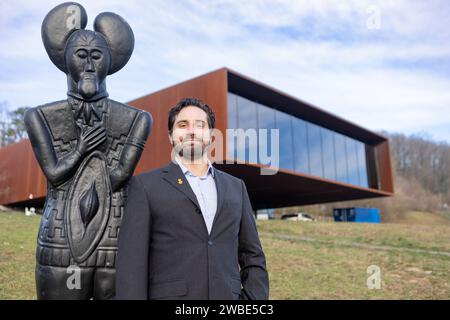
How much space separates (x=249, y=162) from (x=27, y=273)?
9600 mm

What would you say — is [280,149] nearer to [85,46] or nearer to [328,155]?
[328,155]

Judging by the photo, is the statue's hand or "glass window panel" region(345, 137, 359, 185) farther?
"glass window panel" region(345, 137, 359, 185)

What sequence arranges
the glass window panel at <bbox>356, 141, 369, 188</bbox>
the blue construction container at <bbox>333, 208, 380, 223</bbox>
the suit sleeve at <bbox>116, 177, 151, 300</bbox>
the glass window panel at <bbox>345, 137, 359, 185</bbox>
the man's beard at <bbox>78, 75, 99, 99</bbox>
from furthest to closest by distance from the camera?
the blue construction container at <bbox>333, 208, 380, 223</bbox> < the glass window panel at <bbox>356, 141, 369, 188</bbox> < the glass window panel at <bbox>345, 137, 359, 185</bbox> < the man's beard at <bbox>78, 75, 99, 99</bbox> < the suit sleeve at <bbox>116, 177, 151, 300</bbox>

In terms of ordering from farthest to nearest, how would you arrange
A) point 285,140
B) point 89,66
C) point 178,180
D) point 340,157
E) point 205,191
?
point 340,157 → point 285,140 → point 89,66 → point 205,191 → point 178,180

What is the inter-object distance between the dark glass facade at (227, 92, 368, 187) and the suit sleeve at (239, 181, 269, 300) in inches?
538

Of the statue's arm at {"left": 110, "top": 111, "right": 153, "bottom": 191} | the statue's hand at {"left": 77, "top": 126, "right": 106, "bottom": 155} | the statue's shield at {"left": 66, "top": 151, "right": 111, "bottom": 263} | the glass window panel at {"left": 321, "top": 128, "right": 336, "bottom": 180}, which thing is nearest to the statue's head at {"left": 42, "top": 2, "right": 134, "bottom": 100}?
the statue's hand at {"left": 77, "top": 126, "right": 106, "bottom": 155}

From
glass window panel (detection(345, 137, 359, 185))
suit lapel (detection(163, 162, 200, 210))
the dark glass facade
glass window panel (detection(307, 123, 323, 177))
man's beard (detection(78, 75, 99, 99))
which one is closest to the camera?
suit lapel (detection(163, 162, 200, 210))

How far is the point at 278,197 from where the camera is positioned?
27656 mm

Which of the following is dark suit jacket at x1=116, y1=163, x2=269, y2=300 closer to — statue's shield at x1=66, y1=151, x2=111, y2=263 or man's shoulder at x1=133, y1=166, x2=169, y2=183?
man's shoulder at x1=133, y1=166, x2=169, y2=183

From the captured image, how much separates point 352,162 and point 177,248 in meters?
25.7

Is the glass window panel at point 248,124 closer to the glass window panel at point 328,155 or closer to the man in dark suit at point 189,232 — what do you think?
the glass window panel at point 328,155

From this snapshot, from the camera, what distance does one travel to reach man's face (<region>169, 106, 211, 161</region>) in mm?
2629

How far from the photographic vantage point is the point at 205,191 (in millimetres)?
2709

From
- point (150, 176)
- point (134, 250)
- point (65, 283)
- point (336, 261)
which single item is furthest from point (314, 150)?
point (134, 250)
